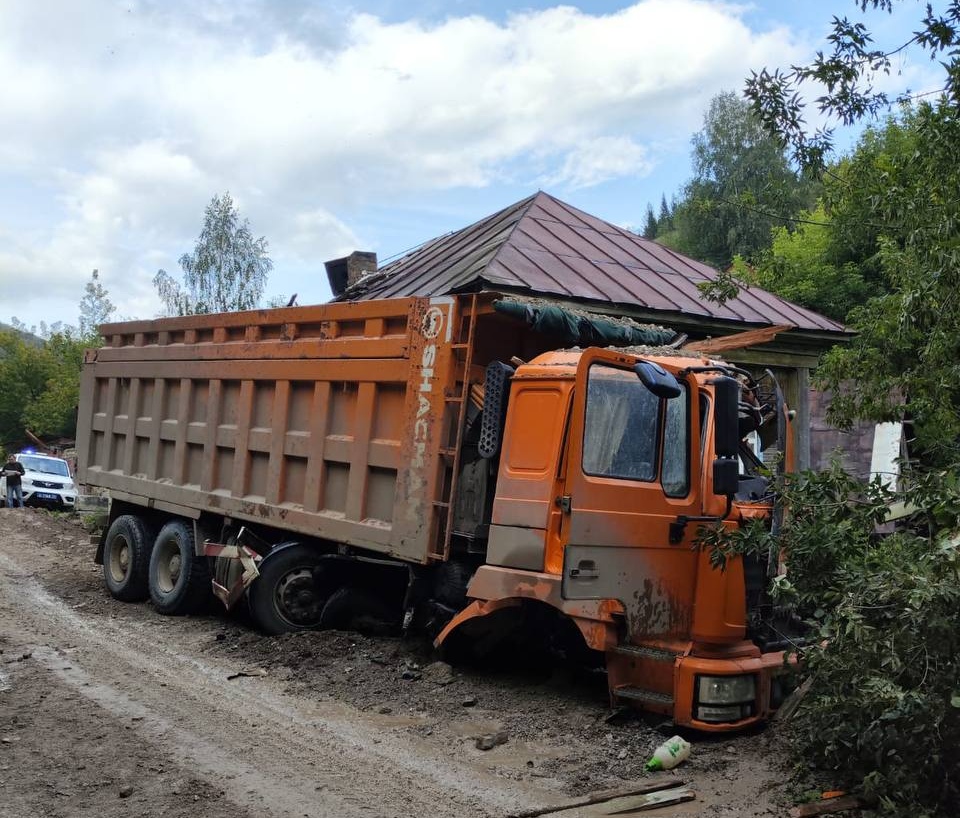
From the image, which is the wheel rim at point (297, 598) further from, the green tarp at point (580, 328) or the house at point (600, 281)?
the house at point (600, 281)

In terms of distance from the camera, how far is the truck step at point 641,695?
5223 mm

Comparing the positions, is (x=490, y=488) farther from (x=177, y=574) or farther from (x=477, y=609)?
(x=177, y=574)

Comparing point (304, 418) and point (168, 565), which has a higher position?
point (304, 418)

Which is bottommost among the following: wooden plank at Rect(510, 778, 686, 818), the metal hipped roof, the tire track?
the tire track

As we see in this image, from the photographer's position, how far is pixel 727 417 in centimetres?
523

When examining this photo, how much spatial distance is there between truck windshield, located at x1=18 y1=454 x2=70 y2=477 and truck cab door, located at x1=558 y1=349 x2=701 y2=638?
64.3 feet

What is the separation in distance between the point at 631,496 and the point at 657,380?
0.71 m

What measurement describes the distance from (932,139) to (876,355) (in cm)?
155

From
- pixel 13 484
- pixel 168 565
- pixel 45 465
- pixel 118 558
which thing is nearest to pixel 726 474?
pixel 168 565

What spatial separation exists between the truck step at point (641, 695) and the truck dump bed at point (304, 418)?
5.08ft

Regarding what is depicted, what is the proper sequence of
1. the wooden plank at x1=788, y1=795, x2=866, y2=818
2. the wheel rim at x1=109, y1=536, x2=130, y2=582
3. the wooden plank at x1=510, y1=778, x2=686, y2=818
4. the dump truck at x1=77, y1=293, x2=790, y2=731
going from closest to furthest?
1. the wooden plank at x1=788, y1=795, x2=866, y2=818
2. the wooden plank at x1=510, y1=778, x2=686, y2=818
3. the dump truck at x1=77, y1=293, x2=790, y2=731
4. the wheel rim at x1=109, y1=536, x2=130, y2=582

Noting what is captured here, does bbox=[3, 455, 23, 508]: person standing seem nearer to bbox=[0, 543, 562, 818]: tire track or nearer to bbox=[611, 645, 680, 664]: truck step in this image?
bbox=[0, 543, 562, 818]: tire track

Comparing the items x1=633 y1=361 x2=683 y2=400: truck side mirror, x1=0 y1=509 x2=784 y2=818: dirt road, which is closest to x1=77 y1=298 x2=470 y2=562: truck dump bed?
x1=0 y1=509 x2=784 y2=818: dirt road

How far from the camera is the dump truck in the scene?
528cm
